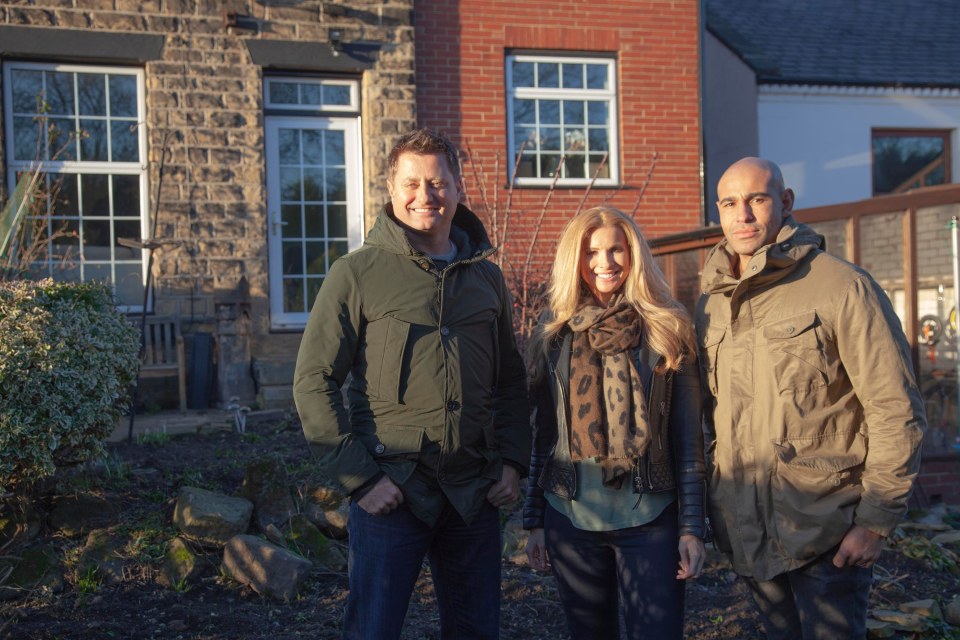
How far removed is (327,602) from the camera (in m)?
4.16

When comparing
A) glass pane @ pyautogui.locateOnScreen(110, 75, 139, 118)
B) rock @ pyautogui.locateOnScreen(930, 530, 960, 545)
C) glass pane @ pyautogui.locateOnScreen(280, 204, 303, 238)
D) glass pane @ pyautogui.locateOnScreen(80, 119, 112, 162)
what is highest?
glass pane @ pyautogui.locateOnScreen(110, 75, 139, 118)

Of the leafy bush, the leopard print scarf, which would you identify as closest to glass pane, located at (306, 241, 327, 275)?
the leafy bush

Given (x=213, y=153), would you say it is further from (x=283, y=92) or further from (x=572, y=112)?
(x=572, y=112)

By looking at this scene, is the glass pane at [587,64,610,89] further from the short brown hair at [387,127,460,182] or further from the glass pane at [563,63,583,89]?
the short brown hair at [387,127,460,182]

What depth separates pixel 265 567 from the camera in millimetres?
4223

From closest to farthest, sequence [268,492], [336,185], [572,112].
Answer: [268,492]
[336,185]
[572,112]

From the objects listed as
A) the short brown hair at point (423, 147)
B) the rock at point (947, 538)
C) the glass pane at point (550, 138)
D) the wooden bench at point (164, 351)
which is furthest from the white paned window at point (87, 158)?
the rock at point (947, 538)

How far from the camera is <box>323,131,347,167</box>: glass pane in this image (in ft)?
29.8

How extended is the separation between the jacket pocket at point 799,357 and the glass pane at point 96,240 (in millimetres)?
7407

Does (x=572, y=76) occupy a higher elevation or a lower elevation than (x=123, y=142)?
higher

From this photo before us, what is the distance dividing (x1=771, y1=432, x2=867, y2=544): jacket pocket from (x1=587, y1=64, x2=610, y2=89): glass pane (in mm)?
7827

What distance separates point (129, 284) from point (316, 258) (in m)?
1.81

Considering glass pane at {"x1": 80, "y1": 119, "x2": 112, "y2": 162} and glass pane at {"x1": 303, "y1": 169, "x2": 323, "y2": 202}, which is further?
glass pane at {"x1": 303, "y1": 169, "x2": 323, "y2": 202}

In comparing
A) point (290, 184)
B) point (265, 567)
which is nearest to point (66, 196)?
point (290, 184)
